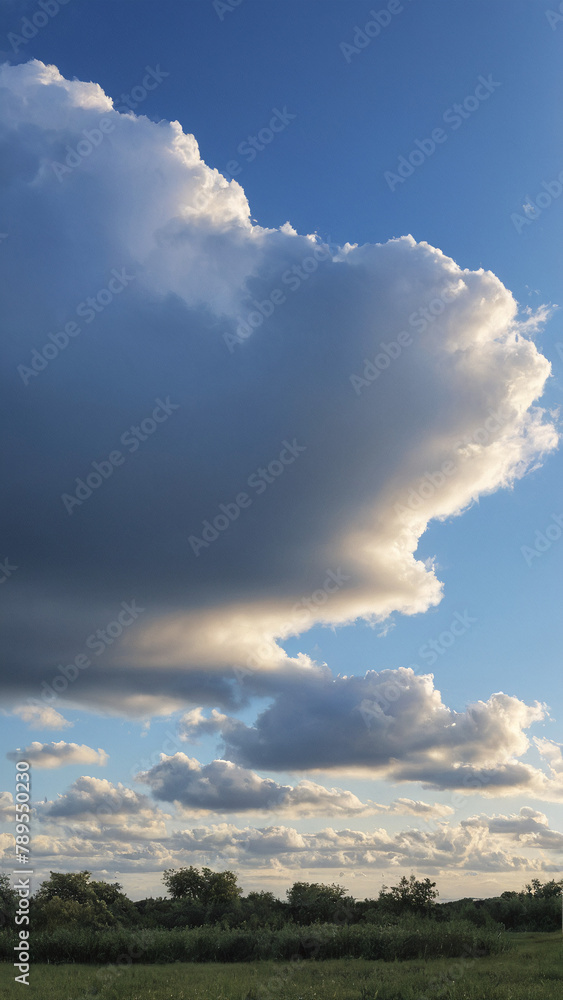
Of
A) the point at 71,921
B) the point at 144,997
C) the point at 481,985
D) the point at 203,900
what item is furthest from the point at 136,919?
the point at 481,985

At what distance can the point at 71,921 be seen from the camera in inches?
2325

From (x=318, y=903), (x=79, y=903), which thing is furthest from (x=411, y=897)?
(x=79, y=903)

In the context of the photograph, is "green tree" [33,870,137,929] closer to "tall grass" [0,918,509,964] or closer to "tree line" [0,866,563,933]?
"tree line" [0,866,563,933]

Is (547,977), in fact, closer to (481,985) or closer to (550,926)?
(481,985)

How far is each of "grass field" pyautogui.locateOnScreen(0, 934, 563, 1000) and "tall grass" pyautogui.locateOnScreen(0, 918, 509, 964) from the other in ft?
6.34

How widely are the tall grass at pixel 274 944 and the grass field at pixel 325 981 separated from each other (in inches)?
76.1

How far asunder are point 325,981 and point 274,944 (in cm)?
1429

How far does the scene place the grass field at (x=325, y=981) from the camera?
89.9 feet

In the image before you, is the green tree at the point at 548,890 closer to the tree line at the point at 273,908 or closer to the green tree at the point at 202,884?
the tree line at the point at 273,908

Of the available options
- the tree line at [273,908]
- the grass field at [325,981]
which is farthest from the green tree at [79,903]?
the grass field at [325,981]

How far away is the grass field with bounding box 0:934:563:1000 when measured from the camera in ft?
89.9

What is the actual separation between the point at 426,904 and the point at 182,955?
29.0 m

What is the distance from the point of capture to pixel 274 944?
144ft

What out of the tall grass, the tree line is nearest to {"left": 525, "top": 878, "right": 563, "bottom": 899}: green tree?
the tree line
